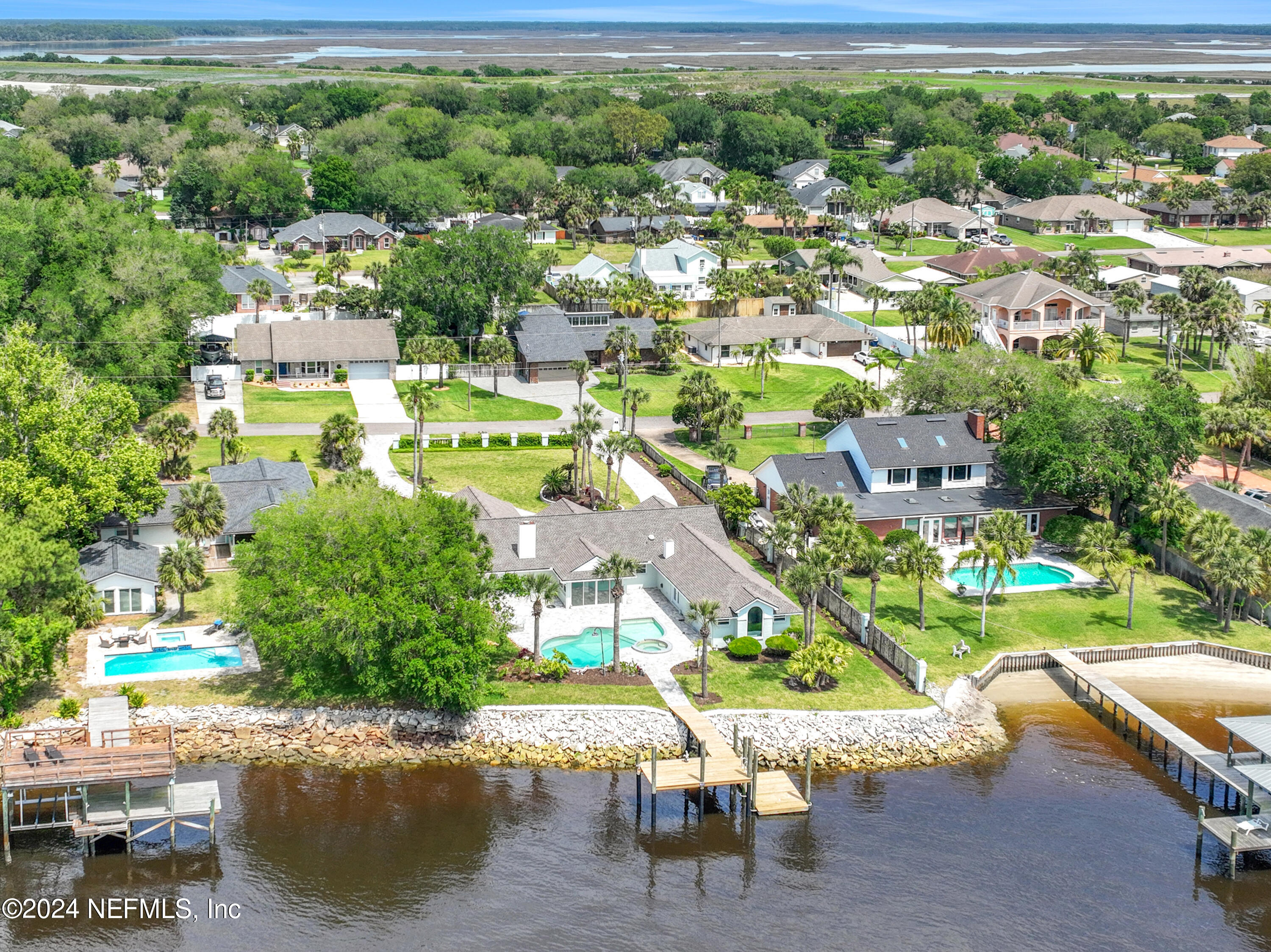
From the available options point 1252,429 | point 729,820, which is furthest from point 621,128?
point 729,820

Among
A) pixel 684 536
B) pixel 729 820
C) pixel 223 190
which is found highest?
pixel 223 190

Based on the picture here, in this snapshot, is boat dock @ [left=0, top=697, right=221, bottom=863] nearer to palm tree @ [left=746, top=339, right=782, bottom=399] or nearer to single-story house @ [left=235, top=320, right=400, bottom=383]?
single-story house @ [left=235, top=320, right=400, bottom=383]

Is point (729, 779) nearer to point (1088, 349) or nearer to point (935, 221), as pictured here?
point (1088, 349)

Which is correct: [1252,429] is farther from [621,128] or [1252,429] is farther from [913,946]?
[621,128]

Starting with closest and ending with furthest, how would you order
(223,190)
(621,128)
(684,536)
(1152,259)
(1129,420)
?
1. (684,536)
2. (1129,420)
3. (1152,259)
4. (223,190)
5. (621,128)

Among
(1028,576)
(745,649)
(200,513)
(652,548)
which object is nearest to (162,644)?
(200,513)

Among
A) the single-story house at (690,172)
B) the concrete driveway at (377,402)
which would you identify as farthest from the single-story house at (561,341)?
the single-story house at (690,172)
